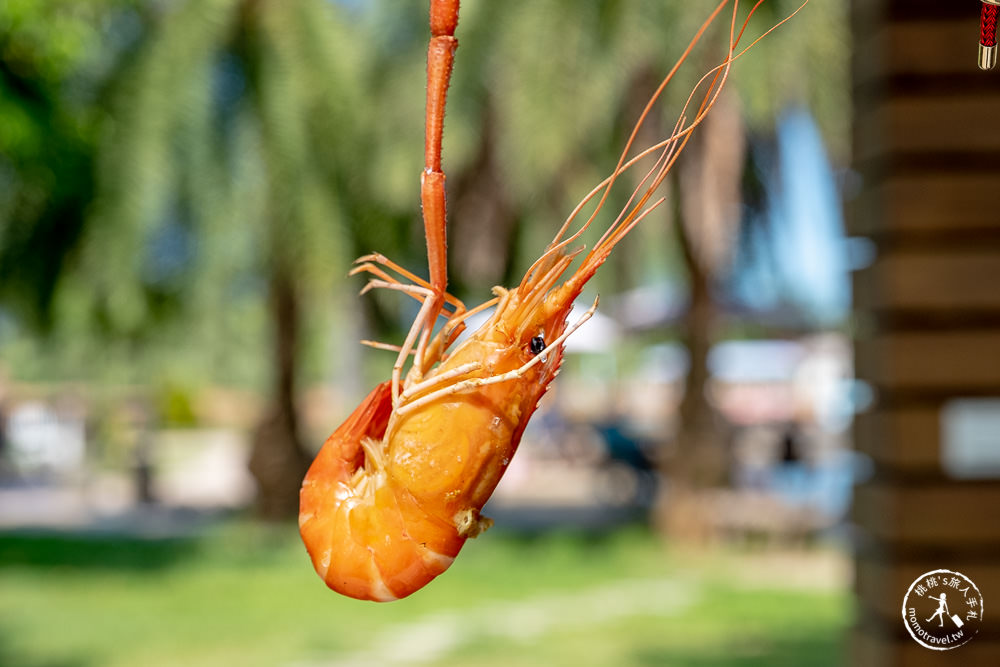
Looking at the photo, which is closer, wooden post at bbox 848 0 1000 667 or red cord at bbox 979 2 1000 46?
red cord at bbox 979 2 1000 46

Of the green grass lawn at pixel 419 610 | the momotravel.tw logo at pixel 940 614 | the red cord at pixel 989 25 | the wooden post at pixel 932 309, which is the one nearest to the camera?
the red cord at pixel 989 25

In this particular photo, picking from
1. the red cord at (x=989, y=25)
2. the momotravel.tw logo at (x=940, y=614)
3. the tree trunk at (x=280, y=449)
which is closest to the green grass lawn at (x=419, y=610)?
the tree trunk at (x=280, y=449)

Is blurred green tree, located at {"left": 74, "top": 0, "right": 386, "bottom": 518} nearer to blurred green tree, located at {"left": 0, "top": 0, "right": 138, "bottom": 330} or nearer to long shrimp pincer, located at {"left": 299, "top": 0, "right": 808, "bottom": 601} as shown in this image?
blurred green tree, located at {"left": 0, "top": 0, "right": 138, "bottom": 330}

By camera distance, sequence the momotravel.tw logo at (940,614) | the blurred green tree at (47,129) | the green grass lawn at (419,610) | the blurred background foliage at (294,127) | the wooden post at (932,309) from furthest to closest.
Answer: the green grass lawn at (419,610) → the blurred background foliage at (294,127) → the blurred green tree at (47,129) → the wooden post at (932,309) → the momotravel.tw logo at (940,614)

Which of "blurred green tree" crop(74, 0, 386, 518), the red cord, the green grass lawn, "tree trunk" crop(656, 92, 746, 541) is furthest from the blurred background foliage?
the red cord

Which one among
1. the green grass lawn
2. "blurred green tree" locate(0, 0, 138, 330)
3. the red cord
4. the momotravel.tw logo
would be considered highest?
→ "blurred green tree" locate(0, 0, 138, 330)

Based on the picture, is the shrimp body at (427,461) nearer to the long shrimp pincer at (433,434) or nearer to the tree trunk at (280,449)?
the long shrimp pincer at (433,434)

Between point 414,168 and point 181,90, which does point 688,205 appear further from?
point 181,90
